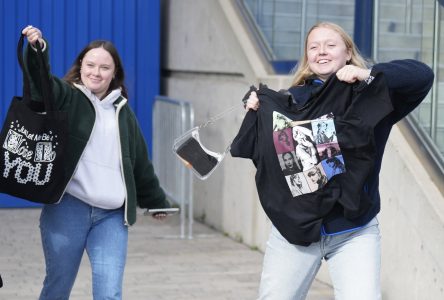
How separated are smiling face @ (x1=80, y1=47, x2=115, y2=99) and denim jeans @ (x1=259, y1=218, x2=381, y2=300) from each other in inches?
48.2

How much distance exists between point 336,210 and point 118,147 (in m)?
1.23

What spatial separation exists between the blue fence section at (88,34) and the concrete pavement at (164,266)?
1.51 meters

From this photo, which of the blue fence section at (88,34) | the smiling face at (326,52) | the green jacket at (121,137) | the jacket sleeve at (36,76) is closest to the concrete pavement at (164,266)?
the blue fence section at (88,34)

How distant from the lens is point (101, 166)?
191 inches

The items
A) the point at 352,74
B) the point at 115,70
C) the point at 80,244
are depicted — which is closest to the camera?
the point at 352,74

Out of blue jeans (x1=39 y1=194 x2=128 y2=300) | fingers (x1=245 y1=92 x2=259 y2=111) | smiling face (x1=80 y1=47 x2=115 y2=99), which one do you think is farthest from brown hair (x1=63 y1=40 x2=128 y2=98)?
fingers (x1=245 y1=92 x2=259 y2=111)

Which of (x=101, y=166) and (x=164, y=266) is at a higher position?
(x=101, y=166)

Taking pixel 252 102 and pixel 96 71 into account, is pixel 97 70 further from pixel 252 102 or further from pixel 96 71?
pixel 252 102

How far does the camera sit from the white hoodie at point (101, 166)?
479 centimetres

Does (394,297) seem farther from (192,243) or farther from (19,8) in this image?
(19,8)

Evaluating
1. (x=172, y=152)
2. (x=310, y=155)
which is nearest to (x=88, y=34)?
(x=172, y=152)

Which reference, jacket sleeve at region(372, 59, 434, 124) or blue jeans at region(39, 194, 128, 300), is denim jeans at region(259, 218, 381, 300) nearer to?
jacket sleeve at region(372, 59, 434, 124)

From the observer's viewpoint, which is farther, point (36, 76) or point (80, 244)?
point (80, 244)

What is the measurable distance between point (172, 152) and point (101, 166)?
4.00 metres
